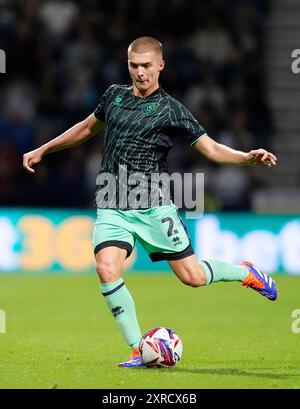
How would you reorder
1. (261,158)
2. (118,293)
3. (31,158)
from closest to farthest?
(261,158) → (118,293) → (31,158)

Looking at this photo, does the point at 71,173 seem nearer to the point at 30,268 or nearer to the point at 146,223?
the point at 30,268

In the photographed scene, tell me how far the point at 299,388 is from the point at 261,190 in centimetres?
1051

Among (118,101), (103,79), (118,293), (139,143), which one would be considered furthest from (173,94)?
(118,293)

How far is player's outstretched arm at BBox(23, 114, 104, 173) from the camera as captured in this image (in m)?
7.66

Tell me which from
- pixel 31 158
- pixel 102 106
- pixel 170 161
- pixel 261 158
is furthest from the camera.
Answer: pixel 170 161

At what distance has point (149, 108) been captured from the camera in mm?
7348

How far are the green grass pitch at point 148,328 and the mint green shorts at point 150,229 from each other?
2.73 ft

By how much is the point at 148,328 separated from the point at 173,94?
8035mm

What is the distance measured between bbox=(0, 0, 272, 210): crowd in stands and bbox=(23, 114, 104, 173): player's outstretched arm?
7.76m

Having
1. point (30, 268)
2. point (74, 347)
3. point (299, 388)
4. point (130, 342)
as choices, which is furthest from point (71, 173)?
point (299, 388)

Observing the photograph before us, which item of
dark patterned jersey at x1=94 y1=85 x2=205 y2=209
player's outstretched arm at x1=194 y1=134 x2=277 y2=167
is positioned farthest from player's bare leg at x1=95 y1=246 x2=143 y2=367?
player's outstretched arm at x1=194 y1=134 x2=277 y2=167

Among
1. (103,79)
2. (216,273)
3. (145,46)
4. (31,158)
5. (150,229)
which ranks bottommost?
(216,273)

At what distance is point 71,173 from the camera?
15773 millimetres

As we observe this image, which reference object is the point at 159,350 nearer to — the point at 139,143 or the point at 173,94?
the point at 139,143
